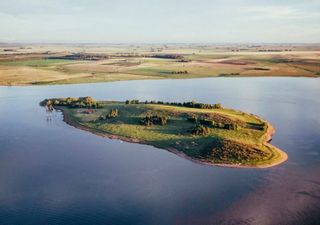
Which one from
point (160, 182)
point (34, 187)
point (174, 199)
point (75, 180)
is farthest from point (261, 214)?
point (34, 187)

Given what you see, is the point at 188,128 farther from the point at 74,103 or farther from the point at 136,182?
the point at 74,103

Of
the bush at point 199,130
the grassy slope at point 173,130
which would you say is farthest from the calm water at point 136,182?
the bush at point 199,130

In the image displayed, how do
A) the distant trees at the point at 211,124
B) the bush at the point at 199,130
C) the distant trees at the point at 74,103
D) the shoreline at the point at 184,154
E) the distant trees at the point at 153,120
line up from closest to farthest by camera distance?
the shoreline at the point at 184,154 < the bush at the point at 199,130 < the distant trees at the point at 211,124 < the distant trees at the point at 153,120 < the distant trees at the point at 74,103

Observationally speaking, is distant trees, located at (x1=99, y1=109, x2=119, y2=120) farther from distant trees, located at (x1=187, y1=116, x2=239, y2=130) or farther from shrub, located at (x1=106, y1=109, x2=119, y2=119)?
distant trees, located at (x1=187, y1=116, x2=239, y2=130)

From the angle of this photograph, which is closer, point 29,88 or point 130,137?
point 130,137

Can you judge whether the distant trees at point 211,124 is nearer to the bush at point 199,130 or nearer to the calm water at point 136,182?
the bush at point 199,130

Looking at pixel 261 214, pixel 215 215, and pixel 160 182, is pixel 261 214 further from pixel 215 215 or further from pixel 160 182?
pixel 160 182
